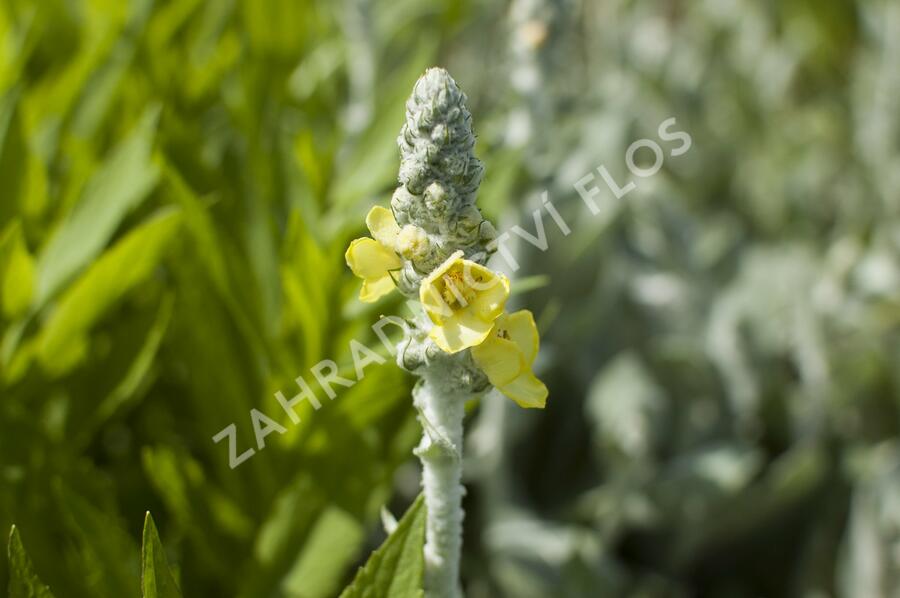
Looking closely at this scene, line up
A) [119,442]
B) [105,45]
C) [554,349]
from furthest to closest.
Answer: [554,349] < [105,45] < [119,442]

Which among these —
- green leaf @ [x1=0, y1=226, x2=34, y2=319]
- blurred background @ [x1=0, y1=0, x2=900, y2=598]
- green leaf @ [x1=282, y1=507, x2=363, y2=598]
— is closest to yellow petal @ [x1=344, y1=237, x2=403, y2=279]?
blurred background @ [x1=0, y1=0, x2=900, y2=598]

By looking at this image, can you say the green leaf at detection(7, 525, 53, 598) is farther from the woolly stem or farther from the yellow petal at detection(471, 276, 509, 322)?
the yellow petal at detection(471, 276, 509, 322)

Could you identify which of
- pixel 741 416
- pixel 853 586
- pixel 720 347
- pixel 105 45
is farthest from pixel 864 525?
pixel 105 45

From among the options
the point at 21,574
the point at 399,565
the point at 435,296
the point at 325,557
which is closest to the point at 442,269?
the point at 435,296

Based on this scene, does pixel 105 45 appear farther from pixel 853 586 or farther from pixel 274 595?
pixel 853 586

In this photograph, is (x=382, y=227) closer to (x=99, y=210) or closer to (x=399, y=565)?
(x=399, y=565)
